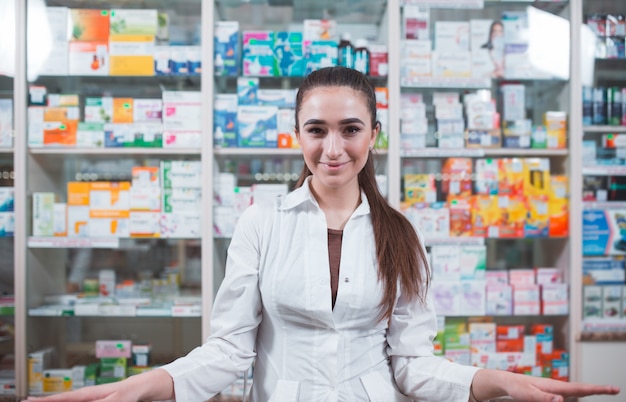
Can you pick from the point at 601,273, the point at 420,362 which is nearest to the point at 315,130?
the point at 420,362

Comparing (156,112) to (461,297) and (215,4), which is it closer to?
(215,4)

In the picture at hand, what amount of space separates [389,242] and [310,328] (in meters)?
0.35

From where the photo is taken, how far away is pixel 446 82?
3.37 m

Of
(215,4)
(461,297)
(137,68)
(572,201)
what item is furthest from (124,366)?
(572,201)

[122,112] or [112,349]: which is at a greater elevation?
[122,112]

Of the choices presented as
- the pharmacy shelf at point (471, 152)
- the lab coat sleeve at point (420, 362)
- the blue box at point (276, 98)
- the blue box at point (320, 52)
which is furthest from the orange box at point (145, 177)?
the lab coat sleeve at point (420, 362)

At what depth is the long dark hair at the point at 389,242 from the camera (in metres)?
1.52

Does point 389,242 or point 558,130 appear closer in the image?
point 389,242

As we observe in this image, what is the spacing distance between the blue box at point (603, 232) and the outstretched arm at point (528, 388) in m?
2.46

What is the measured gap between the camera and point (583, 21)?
3.49 metres

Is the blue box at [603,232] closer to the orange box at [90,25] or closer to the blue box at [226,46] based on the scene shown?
the blue box at [226,46]

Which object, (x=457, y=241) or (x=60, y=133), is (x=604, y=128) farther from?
(x=60, y=133)

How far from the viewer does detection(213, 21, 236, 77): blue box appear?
334 centimetres

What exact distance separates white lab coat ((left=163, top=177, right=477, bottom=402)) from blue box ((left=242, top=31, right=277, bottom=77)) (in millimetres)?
2013
